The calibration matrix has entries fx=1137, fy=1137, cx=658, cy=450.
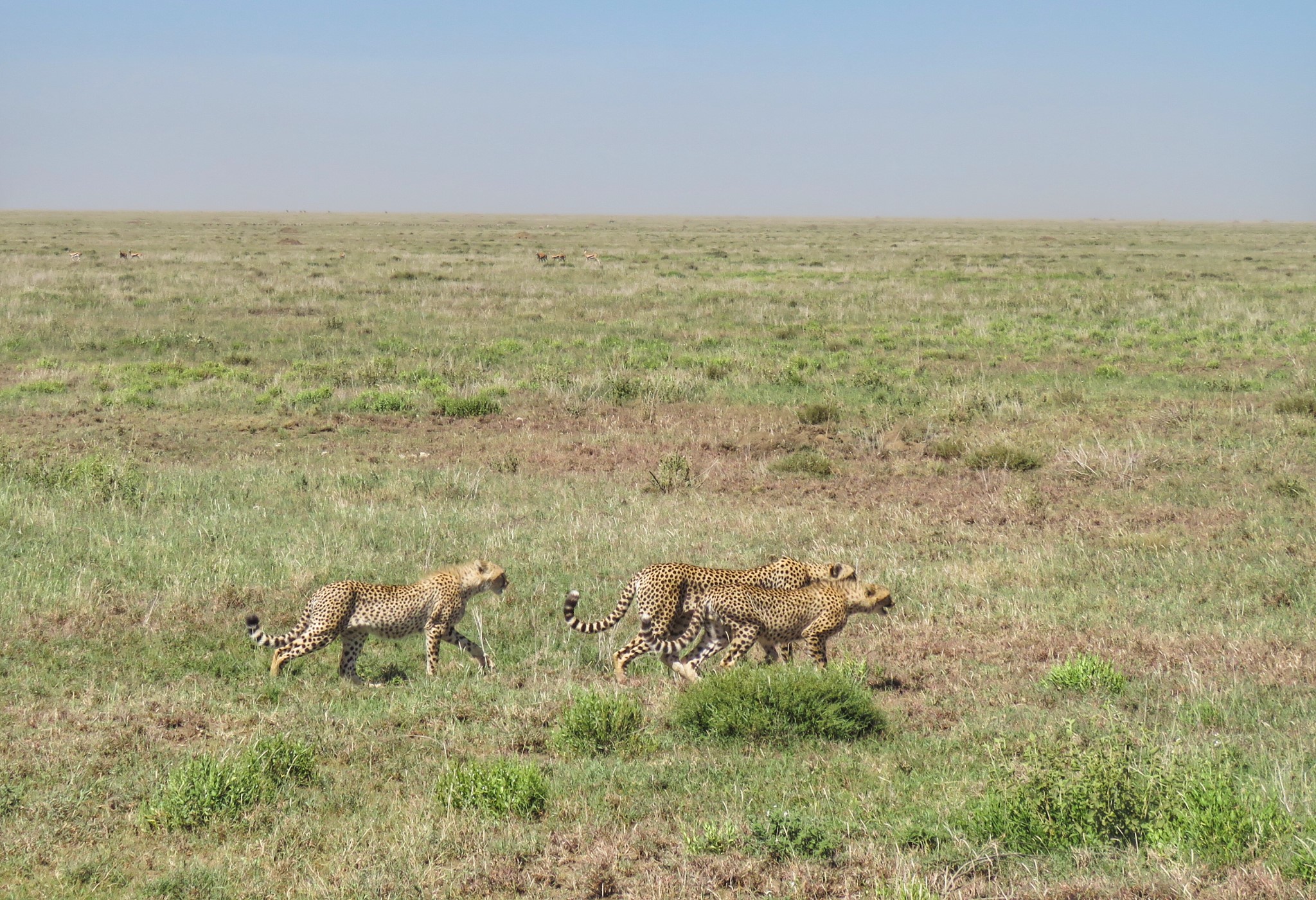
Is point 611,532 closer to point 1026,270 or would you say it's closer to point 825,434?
point 825,434

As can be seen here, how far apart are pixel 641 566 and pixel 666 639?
2178 millimetres

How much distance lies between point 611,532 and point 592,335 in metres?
14.7

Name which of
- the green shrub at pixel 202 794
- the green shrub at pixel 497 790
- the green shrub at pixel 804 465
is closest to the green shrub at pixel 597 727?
the green shrub at pixel 497 790

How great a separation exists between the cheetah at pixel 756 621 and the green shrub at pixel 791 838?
2.27 metres

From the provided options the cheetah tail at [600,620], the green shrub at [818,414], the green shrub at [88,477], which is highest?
the cheetah tail at [600,620]

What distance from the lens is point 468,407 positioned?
56.0ft

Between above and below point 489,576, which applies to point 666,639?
below

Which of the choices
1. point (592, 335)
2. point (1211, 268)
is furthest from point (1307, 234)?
point (592, 335)

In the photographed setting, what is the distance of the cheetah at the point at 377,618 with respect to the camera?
23.9 ft

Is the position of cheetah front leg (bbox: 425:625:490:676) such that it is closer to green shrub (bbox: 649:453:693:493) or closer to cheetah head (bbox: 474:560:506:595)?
cheetah head (bbox: 474:560:506:595)

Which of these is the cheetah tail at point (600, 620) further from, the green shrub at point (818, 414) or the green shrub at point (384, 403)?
the green shrub at point (384, 403)

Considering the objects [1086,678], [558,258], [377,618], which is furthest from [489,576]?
[558,258]

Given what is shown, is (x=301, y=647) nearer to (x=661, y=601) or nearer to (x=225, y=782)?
(x=225, y=782)

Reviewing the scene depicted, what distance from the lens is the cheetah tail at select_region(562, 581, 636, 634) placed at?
291 inches
